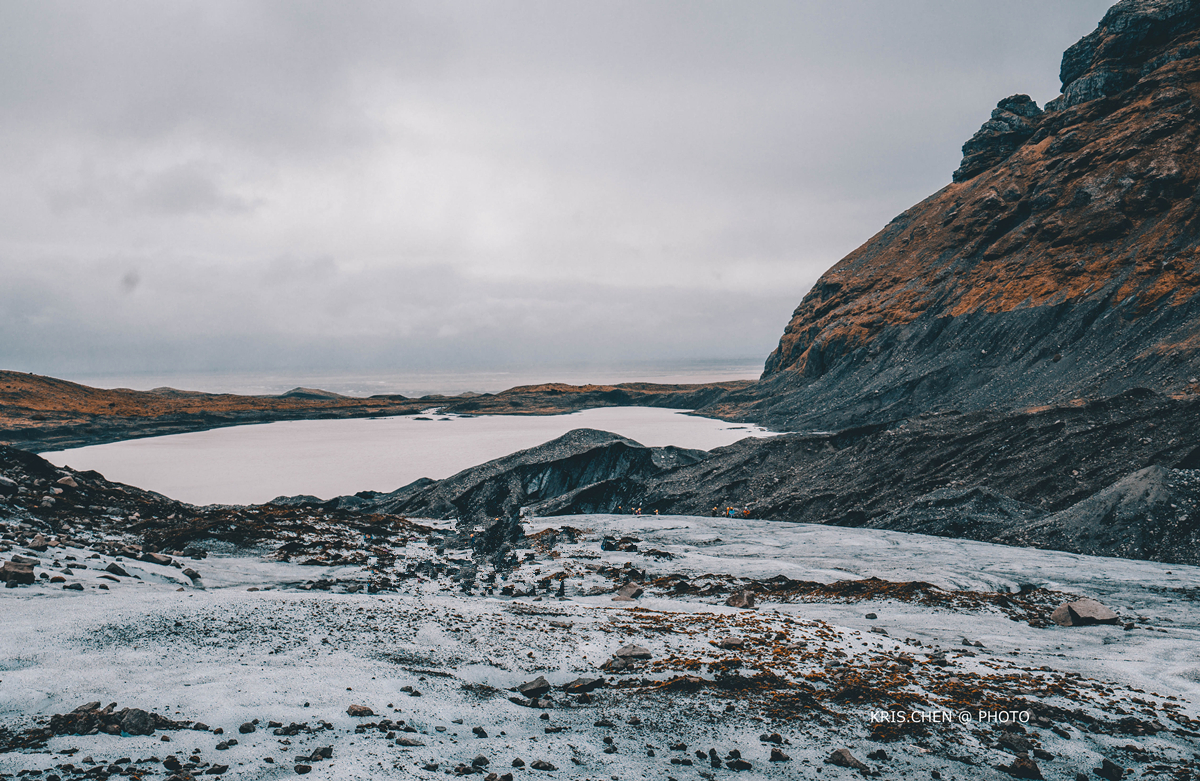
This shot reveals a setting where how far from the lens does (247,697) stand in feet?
20.8

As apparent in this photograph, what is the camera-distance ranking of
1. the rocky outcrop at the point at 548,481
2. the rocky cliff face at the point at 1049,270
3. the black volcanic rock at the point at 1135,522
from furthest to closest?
the rocky cliff face at the point at 1049,270, the rocky outcrop at the point at 548,481, the black volcanic rock at the point at 1135,522

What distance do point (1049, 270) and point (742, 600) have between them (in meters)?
69.8

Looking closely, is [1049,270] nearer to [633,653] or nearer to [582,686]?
[633,653]

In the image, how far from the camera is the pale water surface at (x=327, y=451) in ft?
122

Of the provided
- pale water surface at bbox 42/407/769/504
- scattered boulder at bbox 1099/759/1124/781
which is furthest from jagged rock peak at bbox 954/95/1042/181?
scattered boulder at bbox 1099/759/1124/781

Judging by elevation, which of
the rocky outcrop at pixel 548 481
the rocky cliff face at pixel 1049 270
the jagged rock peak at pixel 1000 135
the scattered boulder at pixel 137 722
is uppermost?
the jagged rock peak at pixel 1000 135

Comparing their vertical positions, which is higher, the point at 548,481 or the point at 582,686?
the point at 582,686

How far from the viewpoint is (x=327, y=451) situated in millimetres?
51969

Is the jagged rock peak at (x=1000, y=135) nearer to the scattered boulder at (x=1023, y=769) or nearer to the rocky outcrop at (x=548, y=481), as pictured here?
the rocky outcrop at (x=548, y=481)

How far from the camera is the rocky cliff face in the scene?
4891cm

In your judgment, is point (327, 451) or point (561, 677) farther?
point (327, 451)

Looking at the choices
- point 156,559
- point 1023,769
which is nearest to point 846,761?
point 1023,769

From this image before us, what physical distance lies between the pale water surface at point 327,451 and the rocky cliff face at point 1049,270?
19.2 meters

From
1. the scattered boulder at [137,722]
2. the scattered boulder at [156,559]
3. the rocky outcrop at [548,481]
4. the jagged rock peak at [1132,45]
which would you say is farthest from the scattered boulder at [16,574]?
the jagged rock peak at [1132,45]
